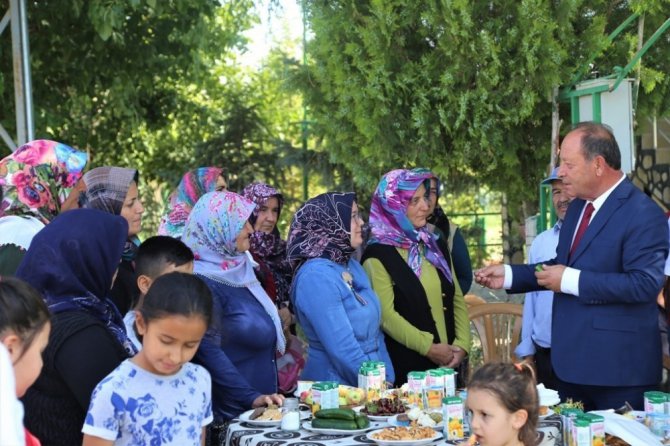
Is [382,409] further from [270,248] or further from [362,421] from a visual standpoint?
[270,248]

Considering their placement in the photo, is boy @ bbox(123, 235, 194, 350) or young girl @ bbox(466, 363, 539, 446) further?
boy @ bbox(123, 235, 194, 350)

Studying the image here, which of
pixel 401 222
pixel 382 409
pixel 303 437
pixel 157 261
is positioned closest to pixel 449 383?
pixel 382 409

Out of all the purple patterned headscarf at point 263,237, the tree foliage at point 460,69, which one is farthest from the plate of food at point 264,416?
the tree foliage at point 460,69

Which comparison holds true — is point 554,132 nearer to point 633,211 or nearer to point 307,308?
point 633,211

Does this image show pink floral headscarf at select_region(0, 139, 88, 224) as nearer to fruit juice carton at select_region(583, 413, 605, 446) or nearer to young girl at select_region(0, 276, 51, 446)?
young girl at select_region(0, 276, 51, 446)

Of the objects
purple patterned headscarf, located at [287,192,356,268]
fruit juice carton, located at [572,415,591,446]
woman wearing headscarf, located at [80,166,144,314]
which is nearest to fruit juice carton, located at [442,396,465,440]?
fruit juice carton, located at [572,415,591,446]

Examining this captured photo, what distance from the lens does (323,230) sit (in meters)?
4.28

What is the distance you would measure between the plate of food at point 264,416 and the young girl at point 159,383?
48cm

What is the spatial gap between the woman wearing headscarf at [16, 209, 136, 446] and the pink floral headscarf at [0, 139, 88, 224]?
1105 millimetres

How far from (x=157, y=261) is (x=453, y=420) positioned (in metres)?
1.28

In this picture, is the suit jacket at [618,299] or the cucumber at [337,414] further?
the suit jacket at [618,299]

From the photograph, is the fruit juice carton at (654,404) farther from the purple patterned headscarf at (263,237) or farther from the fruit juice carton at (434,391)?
the purple patterned headscarf at (263,237)

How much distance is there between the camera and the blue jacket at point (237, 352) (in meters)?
3.56

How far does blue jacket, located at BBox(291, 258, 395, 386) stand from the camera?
13.1ft
